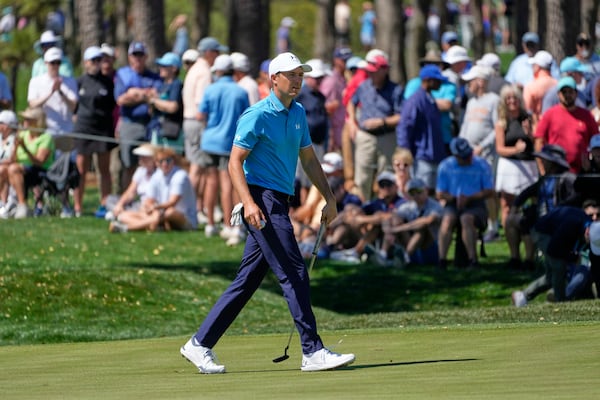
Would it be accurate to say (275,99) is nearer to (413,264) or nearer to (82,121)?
(413,264)

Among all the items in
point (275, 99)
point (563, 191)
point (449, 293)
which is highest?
point (275, 99)

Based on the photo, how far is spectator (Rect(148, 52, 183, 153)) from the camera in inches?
875

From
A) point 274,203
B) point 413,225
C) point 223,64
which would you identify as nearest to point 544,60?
point 413,225

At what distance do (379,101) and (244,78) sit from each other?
71.1 inches

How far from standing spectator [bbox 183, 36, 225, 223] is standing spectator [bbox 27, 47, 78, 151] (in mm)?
1800

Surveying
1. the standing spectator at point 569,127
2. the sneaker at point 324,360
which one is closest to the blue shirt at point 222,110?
the standing spectator at point 569,127

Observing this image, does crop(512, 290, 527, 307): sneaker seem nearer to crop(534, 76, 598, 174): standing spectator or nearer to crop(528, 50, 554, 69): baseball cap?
crop(534, 76, 598, 174): standing spectator

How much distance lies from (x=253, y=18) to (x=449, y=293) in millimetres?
9041

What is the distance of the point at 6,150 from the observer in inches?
886

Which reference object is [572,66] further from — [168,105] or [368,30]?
[368,30]

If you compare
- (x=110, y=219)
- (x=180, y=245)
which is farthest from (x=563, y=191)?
(x=110, y=219)

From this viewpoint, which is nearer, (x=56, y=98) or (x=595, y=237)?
(x=595, y=237)

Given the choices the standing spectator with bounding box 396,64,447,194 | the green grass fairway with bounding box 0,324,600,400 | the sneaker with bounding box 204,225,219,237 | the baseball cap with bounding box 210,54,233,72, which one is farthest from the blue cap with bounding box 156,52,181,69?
the green grass fairway with bounding box 0,324,600,400

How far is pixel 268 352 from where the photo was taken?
38.3 ft
